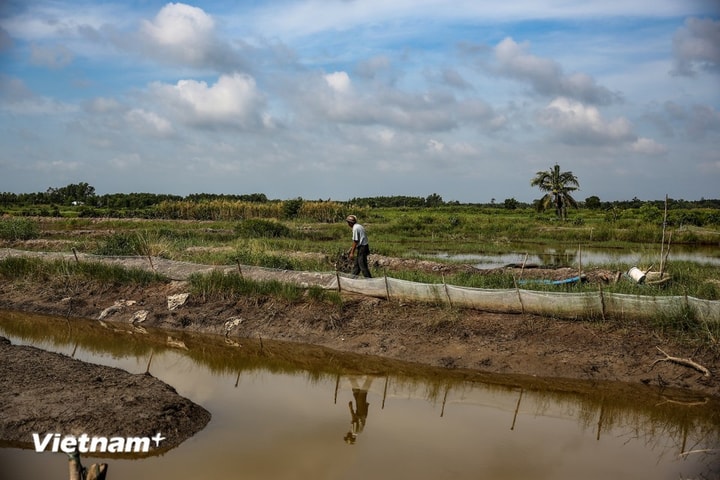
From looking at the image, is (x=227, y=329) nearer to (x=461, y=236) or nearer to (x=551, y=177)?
(x=461, y=236)

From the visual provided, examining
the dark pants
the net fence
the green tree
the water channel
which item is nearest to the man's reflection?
the net fence

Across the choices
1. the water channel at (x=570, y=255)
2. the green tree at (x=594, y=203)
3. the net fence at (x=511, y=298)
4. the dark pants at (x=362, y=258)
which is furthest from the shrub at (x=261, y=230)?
the green tree at (x=594, y=203)

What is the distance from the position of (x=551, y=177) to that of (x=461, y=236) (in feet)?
49.2

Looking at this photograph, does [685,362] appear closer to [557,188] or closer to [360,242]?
[360,242]

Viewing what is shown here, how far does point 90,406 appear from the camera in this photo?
5902 millimetres

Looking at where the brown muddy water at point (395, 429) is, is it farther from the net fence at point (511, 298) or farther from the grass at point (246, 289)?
the grass at point (246, 289)

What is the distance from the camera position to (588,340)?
27.2 ft

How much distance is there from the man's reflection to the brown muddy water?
1cm

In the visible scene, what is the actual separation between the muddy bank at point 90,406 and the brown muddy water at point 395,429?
19 centimetres

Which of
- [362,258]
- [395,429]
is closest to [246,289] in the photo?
[362,258]

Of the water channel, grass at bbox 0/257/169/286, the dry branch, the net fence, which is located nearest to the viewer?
the dry branch

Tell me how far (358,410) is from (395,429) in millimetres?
707

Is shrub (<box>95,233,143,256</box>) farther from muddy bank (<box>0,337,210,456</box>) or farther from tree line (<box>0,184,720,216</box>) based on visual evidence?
tree line (<box>0,184,720,216</box>)

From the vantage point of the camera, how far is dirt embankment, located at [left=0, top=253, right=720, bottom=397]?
7.75 m
